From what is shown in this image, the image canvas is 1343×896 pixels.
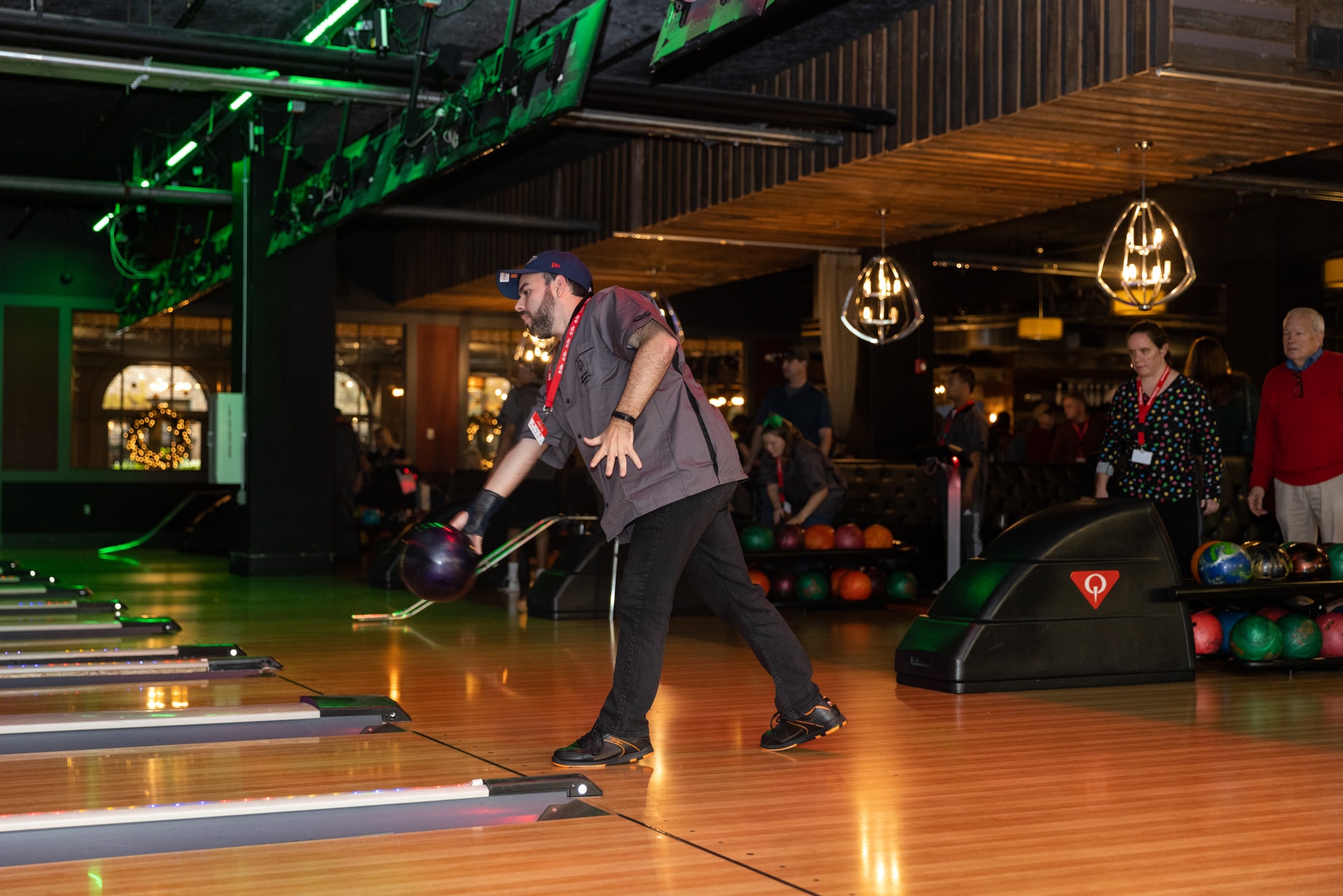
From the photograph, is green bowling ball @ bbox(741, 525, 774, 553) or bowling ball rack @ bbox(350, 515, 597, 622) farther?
green bowling ball @ bbox(741, 525, 774, 553)

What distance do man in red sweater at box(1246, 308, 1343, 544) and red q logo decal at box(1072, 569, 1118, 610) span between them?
4.76ft

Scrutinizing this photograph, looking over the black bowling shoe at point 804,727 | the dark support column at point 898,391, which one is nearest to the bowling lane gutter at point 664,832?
the black bowling shoe at point 804,727

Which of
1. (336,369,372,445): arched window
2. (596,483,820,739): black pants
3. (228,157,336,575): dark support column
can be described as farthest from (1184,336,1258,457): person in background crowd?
(336,369,372,445): arched window

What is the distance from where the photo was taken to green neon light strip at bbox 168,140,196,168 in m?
12.1

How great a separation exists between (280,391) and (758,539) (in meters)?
5.35

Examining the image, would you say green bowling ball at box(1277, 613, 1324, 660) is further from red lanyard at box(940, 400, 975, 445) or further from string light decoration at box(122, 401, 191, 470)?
string light decoration at box(122, 401, 191, 470)

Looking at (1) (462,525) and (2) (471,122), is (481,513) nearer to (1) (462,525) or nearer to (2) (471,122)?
A: (1) (462,525)

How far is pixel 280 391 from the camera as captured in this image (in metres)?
12.1

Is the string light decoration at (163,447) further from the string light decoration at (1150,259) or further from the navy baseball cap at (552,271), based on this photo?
the navy baseball cap at (552,271)

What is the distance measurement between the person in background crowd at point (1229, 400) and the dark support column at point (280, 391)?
7.14 metres

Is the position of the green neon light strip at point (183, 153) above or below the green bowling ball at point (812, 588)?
above

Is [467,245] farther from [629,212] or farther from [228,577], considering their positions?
[228,577]

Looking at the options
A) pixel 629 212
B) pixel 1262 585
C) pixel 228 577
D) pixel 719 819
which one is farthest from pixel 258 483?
pixel 719 819

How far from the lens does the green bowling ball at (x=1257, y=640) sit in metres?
5.95
